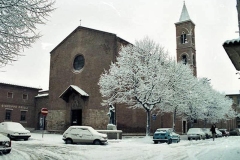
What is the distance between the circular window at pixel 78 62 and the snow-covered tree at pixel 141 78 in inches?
241

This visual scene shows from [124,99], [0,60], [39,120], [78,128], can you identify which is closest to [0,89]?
[39,120]

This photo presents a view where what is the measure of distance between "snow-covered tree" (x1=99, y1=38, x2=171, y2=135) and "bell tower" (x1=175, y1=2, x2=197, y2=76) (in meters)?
25.2

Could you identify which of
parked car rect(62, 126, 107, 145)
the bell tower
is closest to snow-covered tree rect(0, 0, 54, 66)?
parked car rect(62, 126, 107, 145)

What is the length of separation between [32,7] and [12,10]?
2.11 feet

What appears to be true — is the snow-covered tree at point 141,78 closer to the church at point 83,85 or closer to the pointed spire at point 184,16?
the church at point 83,85

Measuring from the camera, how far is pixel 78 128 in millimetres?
19000

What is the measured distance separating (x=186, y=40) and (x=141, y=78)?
29320mm

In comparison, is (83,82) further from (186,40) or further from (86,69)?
(186,40)

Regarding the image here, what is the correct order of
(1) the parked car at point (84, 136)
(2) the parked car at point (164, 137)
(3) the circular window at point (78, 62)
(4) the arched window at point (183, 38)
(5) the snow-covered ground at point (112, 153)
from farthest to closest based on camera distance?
(4) the arched window at point (183, 38)
(3) the circular window at point (78, 62)
(2) the parked car at point (164, 137)
(1) the parked car at point (84, 136)
(5) the snow-covered ground at point (112, 153)

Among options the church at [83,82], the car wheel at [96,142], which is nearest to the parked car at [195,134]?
the church at [83,82]

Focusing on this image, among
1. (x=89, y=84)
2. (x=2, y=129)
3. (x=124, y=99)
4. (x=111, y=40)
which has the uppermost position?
(x=111, y=40)

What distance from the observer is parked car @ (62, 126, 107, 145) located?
18.4 meters

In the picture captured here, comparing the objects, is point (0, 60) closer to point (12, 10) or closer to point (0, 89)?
point (12, 10)

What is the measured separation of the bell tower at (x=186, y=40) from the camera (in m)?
50.7
